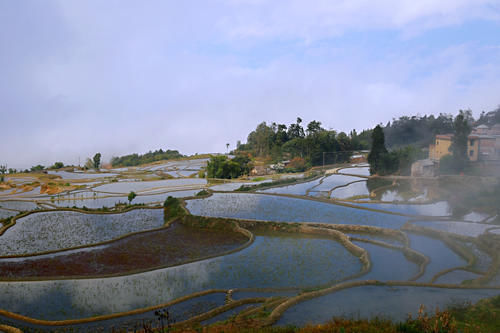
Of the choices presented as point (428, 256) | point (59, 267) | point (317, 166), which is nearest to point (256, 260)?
point (428, 256)

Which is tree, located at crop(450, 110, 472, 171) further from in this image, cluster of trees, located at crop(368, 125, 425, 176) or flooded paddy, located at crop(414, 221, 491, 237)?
flooded paddy, located at crop(414, 221, 491, 237)

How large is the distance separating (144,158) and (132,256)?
217 ft

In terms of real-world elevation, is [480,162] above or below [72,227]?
above

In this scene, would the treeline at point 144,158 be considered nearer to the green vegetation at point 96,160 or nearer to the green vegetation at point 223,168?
the green vegetation at point 96,160

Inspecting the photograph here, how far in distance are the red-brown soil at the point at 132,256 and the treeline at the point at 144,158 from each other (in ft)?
197

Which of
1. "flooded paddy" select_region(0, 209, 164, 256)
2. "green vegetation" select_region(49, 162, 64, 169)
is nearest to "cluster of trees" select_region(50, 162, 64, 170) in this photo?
"green vegetation" select_region(49, 162, 64, 169)

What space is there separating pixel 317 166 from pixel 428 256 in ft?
115

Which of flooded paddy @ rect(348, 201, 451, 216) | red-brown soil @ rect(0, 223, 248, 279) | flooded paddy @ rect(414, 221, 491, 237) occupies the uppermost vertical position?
flooded paddy @ rect(348, 201, 451, 216)

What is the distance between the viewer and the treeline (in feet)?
241

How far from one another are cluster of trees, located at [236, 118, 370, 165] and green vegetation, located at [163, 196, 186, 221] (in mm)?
29126

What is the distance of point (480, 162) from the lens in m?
30.4

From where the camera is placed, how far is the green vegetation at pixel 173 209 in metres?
18.5

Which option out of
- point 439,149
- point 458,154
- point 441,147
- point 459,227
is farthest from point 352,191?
point 439,149

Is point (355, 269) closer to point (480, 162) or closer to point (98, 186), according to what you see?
point (480, 162)
